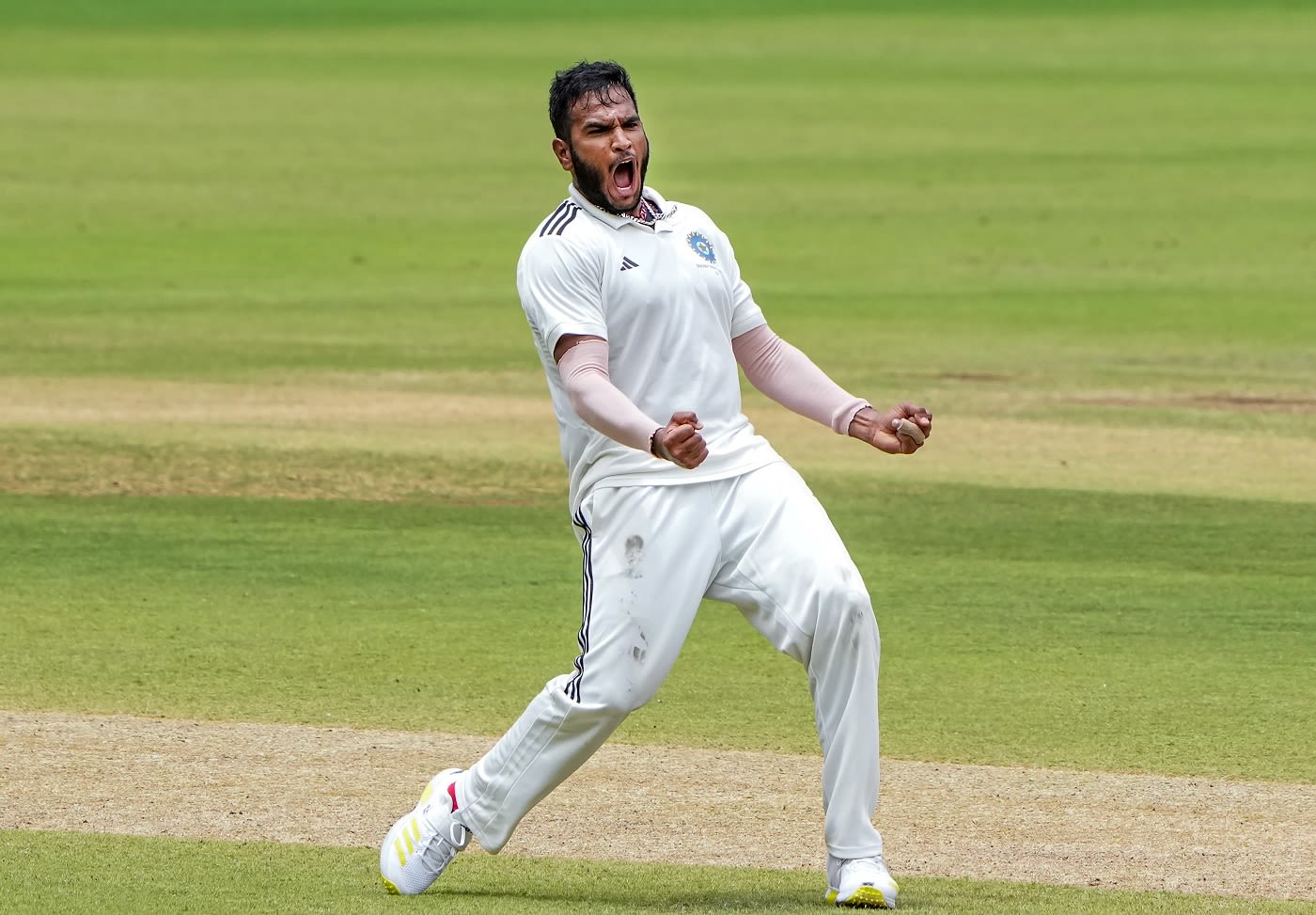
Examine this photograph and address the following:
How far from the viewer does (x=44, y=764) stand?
8008 millimetres

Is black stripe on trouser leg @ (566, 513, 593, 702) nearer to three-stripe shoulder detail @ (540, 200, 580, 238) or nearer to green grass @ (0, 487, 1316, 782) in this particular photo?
three-stripe shoulder detail @ (540, 200, 580, 238)

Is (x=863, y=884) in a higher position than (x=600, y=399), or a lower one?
lower

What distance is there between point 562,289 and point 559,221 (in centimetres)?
22

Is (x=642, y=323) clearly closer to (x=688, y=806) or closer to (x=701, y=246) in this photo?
(x=701, y=246)

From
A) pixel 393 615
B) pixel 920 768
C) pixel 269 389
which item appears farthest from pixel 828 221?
pixel 920 768

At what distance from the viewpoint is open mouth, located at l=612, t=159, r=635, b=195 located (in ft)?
21.2

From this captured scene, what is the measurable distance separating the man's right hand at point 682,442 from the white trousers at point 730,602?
41 centimetres

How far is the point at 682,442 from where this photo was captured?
5.93 metres

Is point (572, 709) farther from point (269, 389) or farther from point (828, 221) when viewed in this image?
point (828, 221)

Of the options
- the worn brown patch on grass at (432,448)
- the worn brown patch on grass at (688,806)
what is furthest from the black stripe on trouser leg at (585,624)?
the worn brown patch on grass at (432,448)

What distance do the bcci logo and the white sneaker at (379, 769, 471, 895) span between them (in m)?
1.51

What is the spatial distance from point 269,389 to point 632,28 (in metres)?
45.6

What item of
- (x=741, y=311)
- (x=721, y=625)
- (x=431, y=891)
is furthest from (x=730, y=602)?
(x=721, y=625)

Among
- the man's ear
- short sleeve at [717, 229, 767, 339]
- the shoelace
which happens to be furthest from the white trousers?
the man's ear
